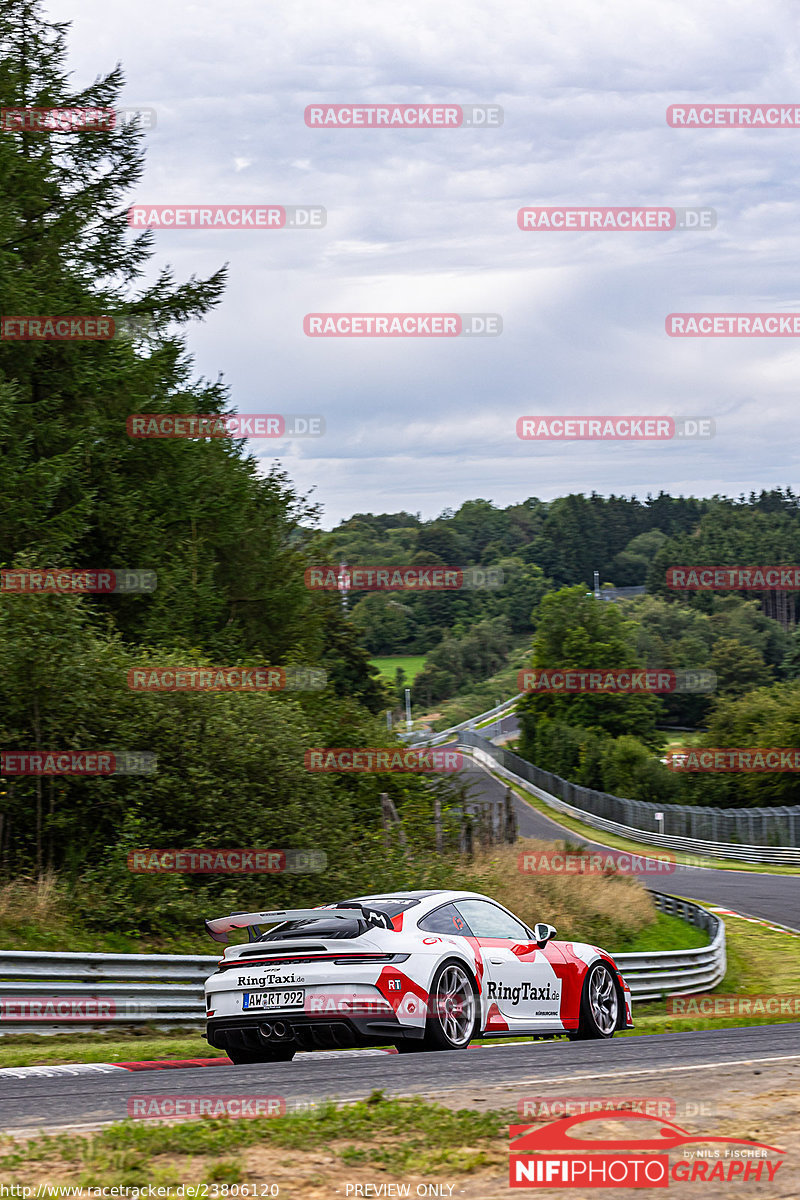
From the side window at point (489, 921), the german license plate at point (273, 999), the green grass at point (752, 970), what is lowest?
the green grass at point (752, 970)

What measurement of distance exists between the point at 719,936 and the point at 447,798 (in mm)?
5824

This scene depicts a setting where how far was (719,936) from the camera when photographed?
2289 cm

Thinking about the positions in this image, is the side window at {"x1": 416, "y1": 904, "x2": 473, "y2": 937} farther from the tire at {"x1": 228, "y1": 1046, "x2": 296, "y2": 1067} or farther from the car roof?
the tire at {"x1": 228, "y1": 1046, "x2": 296, "y2": 1067}

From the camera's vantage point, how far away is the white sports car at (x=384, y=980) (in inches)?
327

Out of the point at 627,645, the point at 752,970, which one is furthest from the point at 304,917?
the point at 627,645

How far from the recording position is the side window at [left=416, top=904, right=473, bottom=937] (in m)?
9.12

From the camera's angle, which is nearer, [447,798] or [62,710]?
[62,710]

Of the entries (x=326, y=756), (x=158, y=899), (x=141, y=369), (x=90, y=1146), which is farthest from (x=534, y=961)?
(x=141, y=369)

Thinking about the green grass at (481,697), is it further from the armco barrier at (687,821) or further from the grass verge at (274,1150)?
the grass verge at (274,1150)

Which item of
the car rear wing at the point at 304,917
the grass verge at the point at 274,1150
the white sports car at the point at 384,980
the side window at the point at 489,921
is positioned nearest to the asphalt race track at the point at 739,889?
the side window at the point at 489,921

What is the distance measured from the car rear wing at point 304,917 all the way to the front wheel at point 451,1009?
550 millimetres

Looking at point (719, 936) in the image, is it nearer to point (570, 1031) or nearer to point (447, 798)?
point (447, 798)

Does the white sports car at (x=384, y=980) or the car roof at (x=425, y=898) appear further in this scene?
the car roof at (x=425, y=898)

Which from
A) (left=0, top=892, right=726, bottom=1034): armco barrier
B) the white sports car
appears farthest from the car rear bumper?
(left=0, top=892, right=726, bottom=1034): armco barrier
